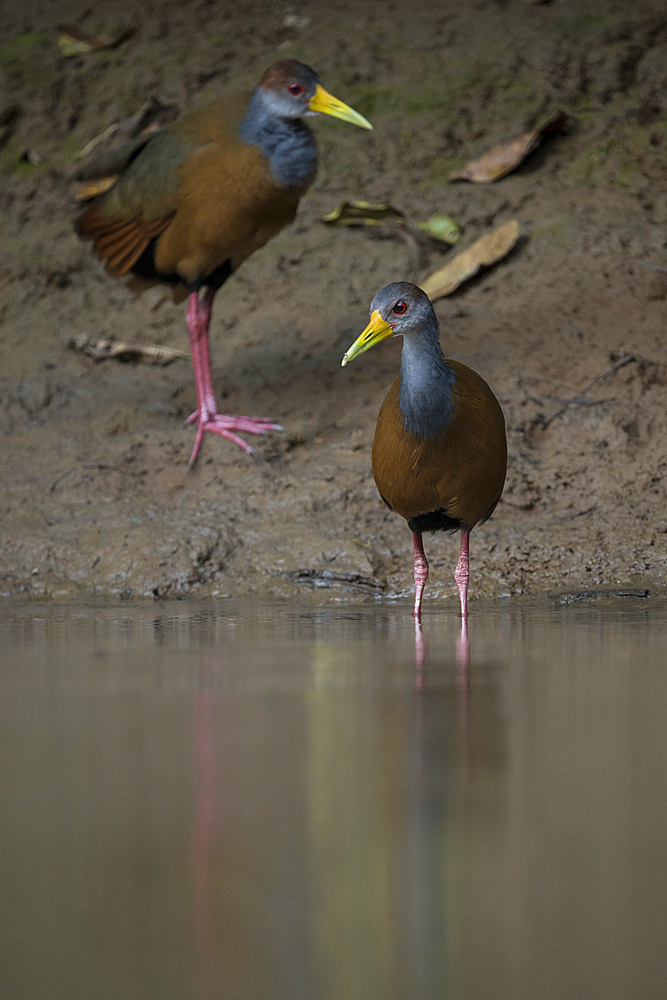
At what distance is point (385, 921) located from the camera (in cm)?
119

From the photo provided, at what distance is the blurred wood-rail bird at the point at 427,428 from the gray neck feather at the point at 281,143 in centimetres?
208

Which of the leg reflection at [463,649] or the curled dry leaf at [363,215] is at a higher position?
the curled dry leaf at [363,215]

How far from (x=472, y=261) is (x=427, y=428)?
10.3 feet

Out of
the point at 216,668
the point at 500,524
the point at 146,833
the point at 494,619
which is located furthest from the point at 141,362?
the point at 146,833

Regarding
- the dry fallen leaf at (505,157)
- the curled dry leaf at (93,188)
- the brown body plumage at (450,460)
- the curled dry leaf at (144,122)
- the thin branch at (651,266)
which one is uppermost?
the curled dry leaf at (144,122)

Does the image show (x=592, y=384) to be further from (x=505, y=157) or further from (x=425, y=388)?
(x=505, y=157)

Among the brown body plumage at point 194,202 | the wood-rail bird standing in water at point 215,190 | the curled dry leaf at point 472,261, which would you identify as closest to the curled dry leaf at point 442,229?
the curled dry leaf at point 472,261

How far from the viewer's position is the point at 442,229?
6.72 metres

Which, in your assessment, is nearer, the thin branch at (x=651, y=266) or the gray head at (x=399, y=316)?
the gray head at (x=399, y=316)

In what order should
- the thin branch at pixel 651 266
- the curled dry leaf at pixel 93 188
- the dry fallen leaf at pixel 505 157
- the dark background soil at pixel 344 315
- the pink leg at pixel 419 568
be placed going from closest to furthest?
the pink leg at pixel 419 568 < the dark background soil at pixel 344 315 < the thin branch at pixel 651 266 < the curled dry leaf at pixel 93 188 < the dry fallen leaf at pixel 505 157

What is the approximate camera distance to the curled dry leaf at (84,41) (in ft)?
28.7

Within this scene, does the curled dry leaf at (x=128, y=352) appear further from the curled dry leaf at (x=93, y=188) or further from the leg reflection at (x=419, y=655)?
the leg reflection at (x=419, y=655)

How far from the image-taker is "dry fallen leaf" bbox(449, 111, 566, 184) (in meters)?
6.99

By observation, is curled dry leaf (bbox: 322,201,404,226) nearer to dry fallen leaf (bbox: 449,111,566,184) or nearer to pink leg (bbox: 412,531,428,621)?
dry fallen leaf (bbox: 449,111,566,184)
